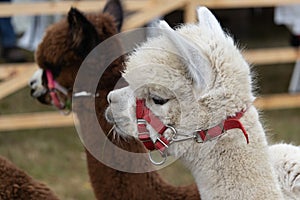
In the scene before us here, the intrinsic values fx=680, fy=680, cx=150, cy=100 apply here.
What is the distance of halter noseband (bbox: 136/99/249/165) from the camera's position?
210 centimetres

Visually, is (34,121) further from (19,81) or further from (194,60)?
(194,60)

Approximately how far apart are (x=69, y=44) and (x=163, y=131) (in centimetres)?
94

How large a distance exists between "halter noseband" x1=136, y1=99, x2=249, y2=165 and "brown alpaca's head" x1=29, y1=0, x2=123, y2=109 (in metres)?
0.75

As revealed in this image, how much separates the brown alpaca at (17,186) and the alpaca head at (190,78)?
0.58 m

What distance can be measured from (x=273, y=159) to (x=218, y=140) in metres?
0.39

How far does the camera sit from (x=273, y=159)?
8.04ft

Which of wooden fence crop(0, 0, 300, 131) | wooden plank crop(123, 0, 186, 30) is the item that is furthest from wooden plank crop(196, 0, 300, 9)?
wooden plank crop(123, 0, 186, 30)

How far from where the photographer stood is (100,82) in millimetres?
2844

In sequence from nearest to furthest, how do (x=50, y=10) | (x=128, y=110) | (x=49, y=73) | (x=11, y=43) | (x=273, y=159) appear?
(x=128, y=110) → (x=273, y=159) → (x=49, y=73) → (x=50, y=10) → (x=11, y=43)

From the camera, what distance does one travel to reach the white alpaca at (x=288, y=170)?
2.37 meters

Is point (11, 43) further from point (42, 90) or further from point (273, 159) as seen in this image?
point (273, 159)

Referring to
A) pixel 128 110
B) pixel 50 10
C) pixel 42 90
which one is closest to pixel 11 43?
pixel 50 10

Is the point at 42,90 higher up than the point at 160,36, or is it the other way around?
the point at 160,36

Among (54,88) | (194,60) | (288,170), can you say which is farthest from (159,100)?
(54,88)
